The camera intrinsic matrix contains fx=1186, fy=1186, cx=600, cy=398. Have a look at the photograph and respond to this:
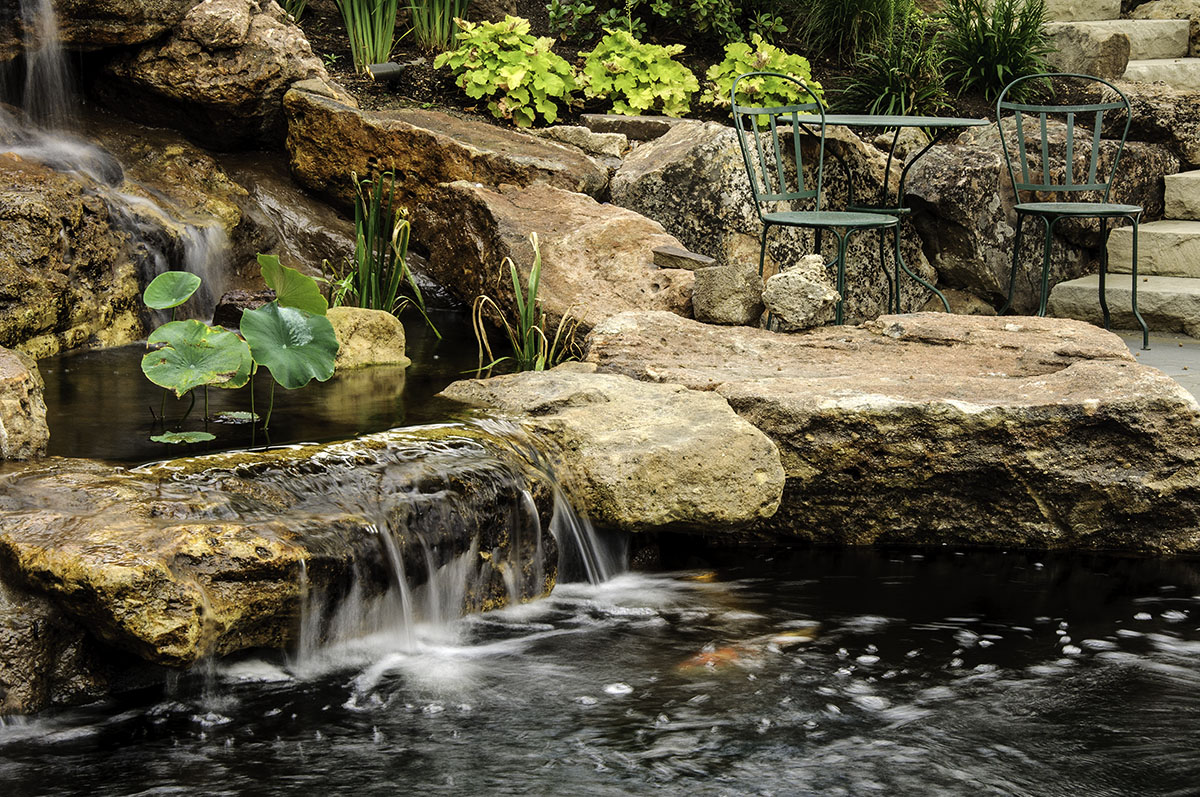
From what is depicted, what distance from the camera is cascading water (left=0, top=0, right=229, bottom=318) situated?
18.7 feet

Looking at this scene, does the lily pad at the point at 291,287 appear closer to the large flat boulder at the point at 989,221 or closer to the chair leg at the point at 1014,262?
the chair leg at the point at 1014,262

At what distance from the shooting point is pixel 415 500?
3451mm

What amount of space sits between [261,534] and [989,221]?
5.35m

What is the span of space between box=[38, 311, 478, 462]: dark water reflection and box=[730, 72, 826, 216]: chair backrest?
1.80 metres

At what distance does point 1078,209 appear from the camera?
244 inches

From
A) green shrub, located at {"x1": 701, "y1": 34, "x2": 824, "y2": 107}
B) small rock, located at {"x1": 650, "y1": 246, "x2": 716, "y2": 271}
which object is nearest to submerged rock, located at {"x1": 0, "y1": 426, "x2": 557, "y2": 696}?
small rock, located at {"x1": 650, "y1": 246, "x2": 716, "y2": 271}

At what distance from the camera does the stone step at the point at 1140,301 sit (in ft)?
21.9

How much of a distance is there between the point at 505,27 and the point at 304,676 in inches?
215

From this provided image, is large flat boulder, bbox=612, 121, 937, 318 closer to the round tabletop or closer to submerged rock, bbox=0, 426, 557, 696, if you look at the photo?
the round tabletop

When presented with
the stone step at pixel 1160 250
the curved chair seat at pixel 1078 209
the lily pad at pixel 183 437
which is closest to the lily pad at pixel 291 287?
the lily pad at pixel 183 437

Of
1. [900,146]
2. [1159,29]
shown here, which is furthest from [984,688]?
[1159,29]

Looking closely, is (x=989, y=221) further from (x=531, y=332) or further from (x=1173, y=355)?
(x=531, y=332)

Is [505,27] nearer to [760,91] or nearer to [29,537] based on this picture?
[760,91]

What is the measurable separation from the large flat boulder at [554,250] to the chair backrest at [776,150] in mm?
597
